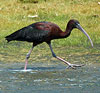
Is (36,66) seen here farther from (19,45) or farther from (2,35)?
(2,35)

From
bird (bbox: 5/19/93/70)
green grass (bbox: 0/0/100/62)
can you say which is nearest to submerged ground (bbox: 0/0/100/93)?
green grass (bbox: 0/0/100/62)

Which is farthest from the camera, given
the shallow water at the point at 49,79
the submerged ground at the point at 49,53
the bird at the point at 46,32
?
the bird at the point at 46,32

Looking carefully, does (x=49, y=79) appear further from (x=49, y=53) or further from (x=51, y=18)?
(x=51, y=18)

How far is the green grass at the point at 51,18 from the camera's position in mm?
13930

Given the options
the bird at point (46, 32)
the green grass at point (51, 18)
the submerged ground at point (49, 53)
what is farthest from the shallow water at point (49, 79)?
the green grass at point (51, 18)

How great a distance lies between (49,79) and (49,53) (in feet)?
11.9

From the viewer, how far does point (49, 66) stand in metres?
11.4

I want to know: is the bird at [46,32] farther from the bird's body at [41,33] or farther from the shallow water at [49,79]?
the shallow water at [49,79]

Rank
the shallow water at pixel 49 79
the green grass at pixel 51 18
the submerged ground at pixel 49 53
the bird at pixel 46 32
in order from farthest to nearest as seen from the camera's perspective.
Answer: the green grass at pixel 51 18
the bird at pixel 46 32
the submerged ground at pixel 49 53
the shallow water at pixel 49 79

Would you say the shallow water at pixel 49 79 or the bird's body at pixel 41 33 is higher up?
the bird's body at pixel 41 33

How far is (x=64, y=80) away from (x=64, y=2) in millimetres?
12002

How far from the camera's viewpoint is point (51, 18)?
Answer: 18.1 metres

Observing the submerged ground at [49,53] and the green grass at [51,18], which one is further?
the green grass at [51,18]

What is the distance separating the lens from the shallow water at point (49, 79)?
28.3ft
